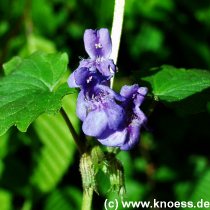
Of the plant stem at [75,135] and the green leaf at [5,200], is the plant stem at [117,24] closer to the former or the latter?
→ the plant stem at [75,135]

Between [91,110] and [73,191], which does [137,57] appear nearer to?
[73,191]

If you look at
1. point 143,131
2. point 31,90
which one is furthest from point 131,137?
point 143,131

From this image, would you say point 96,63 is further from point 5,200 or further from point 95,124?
point 5,200

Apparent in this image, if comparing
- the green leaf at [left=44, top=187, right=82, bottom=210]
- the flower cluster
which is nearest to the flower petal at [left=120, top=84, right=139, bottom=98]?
the flower cluster

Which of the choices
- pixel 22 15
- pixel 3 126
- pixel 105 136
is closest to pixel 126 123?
pixel 105 136

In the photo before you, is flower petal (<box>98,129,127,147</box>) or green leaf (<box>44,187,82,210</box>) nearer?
flower petal (<box>98,129,127,147</box>)

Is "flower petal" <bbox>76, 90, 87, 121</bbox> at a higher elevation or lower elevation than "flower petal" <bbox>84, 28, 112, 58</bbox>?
lower

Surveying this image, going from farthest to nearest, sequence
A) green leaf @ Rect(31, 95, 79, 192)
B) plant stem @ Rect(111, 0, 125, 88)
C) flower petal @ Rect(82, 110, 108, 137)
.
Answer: green leaf @ Rect(31, 95, 79, 192) → plant stem @ Rect(111, 0, 125, 88) → flower petal @ Rect(82, 110, 108, 137)

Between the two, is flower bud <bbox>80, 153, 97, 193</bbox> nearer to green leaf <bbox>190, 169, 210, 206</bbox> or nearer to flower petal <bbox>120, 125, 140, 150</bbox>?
flower petal <bbox>120, 125, 140, 150</bbox>
